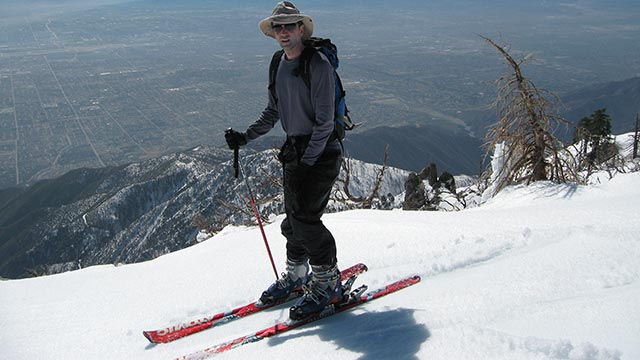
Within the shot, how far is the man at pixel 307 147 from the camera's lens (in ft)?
13.4

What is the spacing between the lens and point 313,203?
439 centimetres

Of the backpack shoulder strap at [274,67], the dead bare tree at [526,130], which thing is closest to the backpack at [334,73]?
the backpack shoulder strap at [274,67]

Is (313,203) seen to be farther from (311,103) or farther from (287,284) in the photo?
(287,284)

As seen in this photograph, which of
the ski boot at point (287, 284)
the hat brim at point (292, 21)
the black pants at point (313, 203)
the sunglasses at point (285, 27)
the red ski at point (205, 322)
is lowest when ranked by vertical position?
the red ski at point (205, 322)

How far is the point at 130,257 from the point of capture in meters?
→ 108

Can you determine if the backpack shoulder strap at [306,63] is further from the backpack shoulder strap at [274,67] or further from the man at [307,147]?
the backpack shoulder strap at [274,67]

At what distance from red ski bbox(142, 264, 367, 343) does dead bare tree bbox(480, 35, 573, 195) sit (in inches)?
243

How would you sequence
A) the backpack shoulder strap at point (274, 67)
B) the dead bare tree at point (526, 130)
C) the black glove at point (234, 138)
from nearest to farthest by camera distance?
the backpack shoulder strap at point (274, 67) → the black glove at point (234, 138) → the dead bare tree at point (526, 130)

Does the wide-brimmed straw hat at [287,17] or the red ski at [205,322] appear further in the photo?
the red ski at [205,322]

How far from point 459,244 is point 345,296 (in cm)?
151

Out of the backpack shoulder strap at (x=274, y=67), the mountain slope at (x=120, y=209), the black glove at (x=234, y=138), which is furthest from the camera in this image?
the mountain slope at (x=120, y=209)

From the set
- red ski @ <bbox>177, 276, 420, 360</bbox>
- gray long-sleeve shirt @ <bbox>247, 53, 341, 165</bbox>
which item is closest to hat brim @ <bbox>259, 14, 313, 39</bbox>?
gray long-sleeve shirt @ <bbox>247, 53, 341, 165</bbox>

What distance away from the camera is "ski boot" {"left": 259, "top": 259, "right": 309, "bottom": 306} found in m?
5.01

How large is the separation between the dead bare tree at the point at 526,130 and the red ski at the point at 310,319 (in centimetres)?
606
